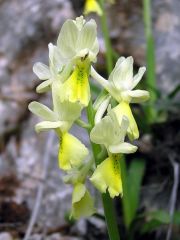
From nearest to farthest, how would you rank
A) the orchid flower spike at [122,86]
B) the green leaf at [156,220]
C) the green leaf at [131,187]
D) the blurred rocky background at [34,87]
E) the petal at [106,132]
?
1. the petal at [106,132]
2. the orchid flower spike at [122,86]
3. the green leaf at [156,220]
4. the green leaf at [131,187]
5. the blurred rocky background at [34,87]

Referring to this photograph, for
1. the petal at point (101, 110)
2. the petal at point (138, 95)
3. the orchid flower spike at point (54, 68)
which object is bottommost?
the petal at point (101, 110)

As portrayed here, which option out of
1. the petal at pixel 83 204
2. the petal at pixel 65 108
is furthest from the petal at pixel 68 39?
the petal at pixel 83 204

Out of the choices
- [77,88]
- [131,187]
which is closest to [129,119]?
[77,88]

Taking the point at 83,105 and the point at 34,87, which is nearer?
the point at 83,105

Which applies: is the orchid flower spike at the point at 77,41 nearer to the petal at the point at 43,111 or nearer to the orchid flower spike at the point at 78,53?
the orchid flower spike at the point at 78,53

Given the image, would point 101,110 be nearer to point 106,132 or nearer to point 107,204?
point 106,132

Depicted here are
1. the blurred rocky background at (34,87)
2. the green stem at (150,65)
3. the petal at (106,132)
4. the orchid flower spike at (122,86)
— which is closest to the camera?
the petal at (106,132)
